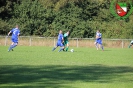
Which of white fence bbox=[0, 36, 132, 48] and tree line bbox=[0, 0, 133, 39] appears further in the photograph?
tree line bbox=[0, 0, 133, 39]

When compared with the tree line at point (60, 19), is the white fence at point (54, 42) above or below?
below

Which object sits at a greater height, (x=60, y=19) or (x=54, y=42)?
(x=60, y=19)

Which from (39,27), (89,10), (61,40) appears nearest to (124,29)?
(89,10)

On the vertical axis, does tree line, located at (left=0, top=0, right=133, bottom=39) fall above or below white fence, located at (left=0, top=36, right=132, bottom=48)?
above

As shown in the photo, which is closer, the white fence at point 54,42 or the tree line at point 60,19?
the white fence at point 54,42

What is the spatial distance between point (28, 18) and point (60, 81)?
50788 mm

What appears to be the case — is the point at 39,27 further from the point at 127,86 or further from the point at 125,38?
the point at 127,86

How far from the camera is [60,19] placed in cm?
6356

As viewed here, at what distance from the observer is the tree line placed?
6188 cm

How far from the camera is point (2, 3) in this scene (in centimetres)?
6156

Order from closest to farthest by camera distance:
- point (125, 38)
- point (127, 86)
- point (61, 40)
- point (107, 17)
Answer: point (127, 86) → point (61, 40) → point (125, 38) → point (107, 17)

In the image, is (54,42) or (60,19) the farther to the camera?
(60,19)

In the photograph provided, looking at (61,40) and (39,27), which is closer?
(61,40)

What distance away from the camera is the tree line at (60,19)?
6188cm
